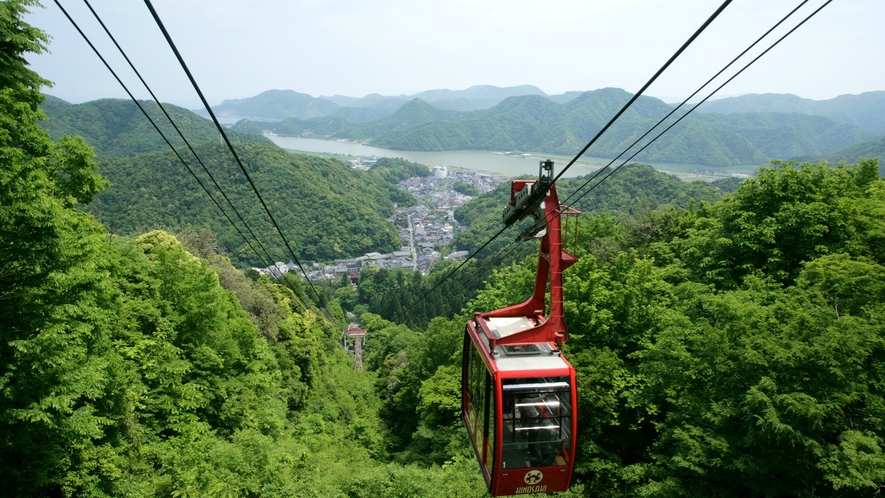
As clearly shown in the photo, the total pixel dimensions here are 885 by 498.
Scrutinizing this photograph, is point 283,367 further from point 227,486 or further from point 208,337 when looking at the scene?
point 227,486

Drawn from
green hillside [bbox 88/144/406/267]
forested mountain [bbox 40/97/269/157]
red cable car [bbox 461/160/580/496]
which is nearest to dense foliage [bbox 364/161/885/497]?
red cable car [bbox 461/160/580/496]

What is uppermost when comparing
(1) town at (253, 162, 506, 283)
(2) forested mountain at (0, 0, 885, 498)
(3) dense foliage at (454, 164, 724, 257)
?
(2) forested mountain at (0, 0, 885, 498)

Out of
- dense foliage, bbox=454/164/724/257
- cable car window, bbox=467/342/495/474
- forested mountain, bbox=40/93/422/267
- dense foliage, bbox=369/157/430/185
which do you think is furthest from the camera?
dense foliage, bbox=369/157/430/185

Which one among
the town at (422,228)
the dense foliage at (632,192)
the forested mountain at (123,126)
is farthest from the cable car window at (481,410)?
the forested mountain at (123,126)

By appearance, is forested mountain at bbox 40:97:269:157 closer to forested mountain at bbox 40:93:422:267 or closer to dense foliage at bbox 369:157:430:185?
forested mountain at bbox 40:93:422:267

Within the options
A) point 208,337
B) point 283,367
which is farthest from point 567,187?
point 208,337

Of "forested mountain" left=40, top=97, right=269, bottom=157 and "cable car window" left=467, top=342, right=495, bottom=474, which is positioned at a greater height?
"forested mountain" left=40, top=97, right=269, bottom=157

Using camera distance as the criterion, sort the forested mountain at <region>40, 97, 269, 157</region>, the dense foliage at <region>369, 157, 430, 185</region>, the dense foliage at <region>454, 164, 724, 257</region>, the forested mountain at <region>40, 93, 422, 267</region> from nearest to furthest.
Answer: the dense foliage at <region>454, 164, 724, 257</region>
the forested mountain at <region>40, 93, 422, 267</region>
the forested mountain at <region>40, 97, 269, 157</region>
the dense foliage at <region>369, 157, 430, 185</region>
